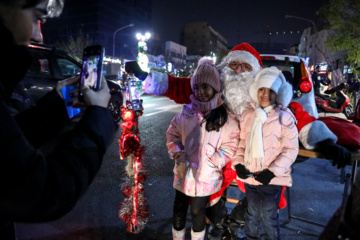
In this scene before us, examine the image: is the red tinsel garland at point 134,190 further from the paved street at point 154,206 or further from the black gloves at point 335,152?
the black gloves at point 335,152

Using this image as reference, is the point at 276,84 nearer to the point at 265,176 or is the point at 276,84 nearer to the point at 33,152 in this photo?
the point at 265,176

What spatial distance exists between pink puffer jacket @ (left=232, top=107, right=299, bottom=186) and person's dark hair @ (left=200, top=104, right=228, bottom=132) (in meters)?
0.27

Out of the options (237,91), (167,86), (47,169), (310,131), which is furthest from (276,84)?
(47,169)

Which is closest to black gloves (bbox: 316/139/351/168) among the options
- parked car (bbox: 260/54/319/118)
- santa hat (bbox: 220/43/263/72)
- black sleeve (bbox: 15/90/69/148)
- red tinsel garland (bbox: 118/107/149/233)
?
santa hat (bbox: 220/43/263/72)

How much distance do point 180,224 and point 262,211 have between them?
2.53 ft

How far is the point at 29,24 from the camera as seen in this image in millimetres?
902

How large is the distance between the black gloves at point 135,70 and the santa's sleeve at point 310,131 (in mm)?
1559

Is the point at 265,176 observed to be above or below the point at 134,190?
above

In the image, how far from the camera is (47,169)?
2.68ft

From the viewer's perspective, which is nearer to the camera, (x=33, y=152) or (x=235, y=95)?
(x=33, y=152)

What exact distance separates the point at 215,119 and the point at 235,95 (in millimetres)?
428

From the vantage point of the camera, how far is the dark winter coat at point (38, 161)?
29.2 inches

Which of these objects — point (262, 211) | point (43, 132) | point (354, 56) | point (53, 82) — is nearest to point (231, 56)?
point (262, 211)

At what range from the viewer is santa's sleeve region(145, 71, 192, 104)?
264 centimetres
